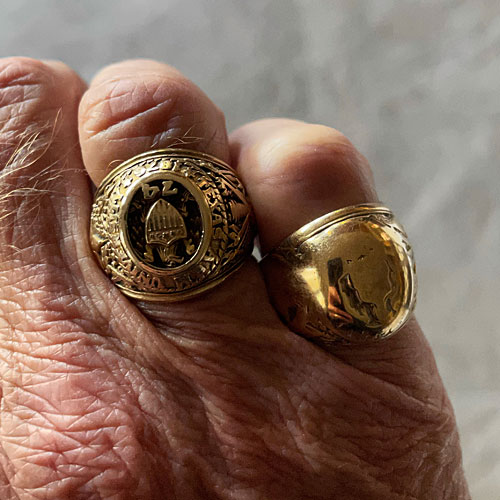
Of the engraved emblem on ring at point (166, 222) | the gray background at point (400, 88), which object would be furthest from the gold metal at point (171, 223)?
the gray background at point (400, 88)

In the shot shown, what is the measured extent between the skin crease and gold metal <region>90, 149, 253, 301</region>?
32 mm

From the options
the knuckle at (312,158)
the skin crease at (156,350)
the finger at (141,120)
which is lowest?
the skin crease at (156,350)

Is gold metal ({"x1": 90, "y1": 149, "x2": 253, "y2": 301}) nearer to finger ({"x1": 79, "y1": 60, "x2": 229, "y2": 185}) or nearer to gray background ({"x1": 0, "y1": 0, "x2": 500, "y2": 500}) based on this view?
finger ({"x1": 79, "y1": 60, "x2": 229, "y2": 185})

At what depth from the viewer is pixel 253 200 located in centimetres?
67

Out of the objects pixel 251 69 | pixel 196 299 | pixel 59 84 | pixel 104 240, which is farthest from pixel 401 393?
pixel 251 69

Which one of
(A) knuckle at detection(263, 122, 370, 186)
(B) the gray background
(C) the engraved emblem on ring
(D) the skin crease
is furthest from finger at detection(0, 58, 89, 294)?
(B) the gray background

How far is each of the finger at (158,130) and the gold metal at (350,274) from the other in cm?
6

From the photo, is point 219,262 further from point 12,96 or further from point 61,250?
point 12,96

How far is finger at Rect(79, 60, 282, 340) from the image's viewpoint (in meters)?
0.65

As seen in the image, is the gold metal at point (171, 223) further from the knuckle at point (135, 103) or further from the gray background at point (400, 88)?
the gray background at point (400, 88)

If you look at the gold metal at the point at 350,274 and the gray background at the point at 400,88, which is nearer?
the gold metal at the point at 350,274

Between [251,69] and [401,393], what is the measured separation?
72cm

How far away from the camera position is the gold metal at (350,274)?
603mm

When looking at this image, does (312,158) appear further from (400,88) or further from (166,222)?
(400,88)
